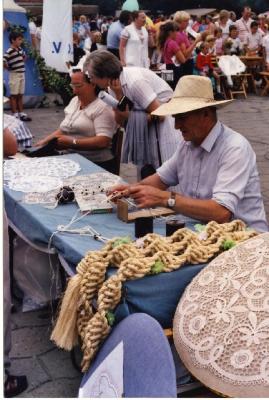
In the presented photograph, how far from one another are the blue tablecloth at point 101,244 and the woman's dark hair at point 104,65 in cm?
117

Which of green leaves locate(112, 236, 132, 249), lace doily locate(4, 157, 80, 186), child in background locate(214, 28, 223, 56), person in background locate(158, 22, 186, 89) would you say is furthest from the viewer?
child in background locate(214, 28, 223, 56)

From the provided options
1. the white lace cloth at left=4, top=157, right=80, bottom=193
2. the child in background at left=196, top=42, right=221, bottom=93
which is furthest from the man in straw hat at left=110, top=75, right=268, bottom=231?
the child in background at left=196, top=42, right=221, bottom=93

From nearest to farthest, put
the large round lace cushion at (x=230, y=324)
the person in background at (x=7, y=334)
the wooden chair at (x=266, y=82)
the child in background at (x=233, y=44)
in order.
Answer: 1. the large round lace cushion at (x=230, y=324)
2. the person in background at (x=7, y=334)
3. the wooden chair at (x=266, y=82)
4. the child in background at (x=233, y=44)

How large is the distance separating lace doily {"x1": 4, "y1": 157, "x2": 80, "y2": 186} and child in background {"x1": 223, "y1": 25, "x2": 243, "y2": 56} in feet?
31.4

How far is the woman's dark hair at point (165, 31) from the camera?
8719mm

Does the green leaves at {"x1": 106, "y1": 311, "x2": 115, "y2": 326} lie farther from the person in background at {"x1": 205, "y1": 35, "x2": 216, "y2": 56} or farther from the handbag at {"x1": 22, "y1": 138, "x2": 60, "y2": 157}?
the person in background at {"x1": 205, "y1": 35, "x2": 216, "y2": 56}

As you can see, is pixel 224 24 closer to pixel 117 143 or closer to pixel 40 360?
pixel 117 143

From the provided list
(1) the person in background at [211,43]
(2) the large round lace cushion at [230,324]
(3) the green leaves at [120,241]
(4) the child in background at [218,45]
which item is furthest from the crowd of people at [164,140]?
(4) the child in background at [218,45]

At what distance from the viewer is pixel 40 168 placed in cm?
358

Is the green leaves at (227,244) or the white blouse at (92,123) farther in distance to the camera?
the white blouse at (92,123)

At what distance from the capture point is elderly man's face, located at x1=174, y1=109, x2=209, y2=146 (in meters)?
2.73

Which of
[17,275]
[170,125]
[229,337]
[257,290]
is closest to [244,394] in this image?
[229,337]

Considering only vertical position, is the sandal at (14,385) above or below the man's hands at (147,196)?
below

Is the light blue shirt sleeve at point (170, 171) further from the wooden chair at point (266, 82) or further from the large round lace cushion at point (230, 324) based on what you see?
the wooden chair at point (266, 82)
